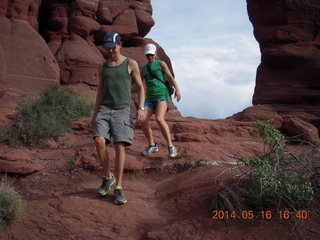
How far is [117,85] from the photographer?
3.85m

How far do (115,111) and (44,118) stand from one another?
4704mm

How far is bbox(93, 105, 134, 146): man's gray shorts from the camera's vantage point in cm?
375

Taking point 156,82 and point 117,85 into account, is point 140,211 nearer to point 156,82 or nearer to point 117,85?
point 117,85

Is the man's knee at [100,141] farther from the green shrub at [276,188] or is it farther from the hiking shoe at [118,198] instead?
the green shrub at [276,188]

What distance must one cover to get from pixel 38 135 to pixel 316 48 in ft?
41.2

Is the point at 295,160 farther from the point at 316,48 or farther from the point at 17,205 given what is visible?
the point at 316,48

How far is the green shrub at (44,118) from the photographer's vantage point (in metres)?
7.41

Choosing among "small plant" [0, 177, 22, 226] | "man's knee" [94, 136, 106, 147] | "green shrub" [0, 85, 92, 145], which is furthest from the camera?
"green shrub" [0, 85, 92, 145]

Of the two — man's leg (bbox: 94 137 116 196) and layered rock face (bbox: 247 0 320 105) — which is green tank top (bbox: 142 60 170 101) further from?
layered rock face (bbox: 247 0 320 105)

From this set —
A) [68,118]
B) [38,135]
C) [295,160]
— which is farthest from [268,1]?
[295,160]
